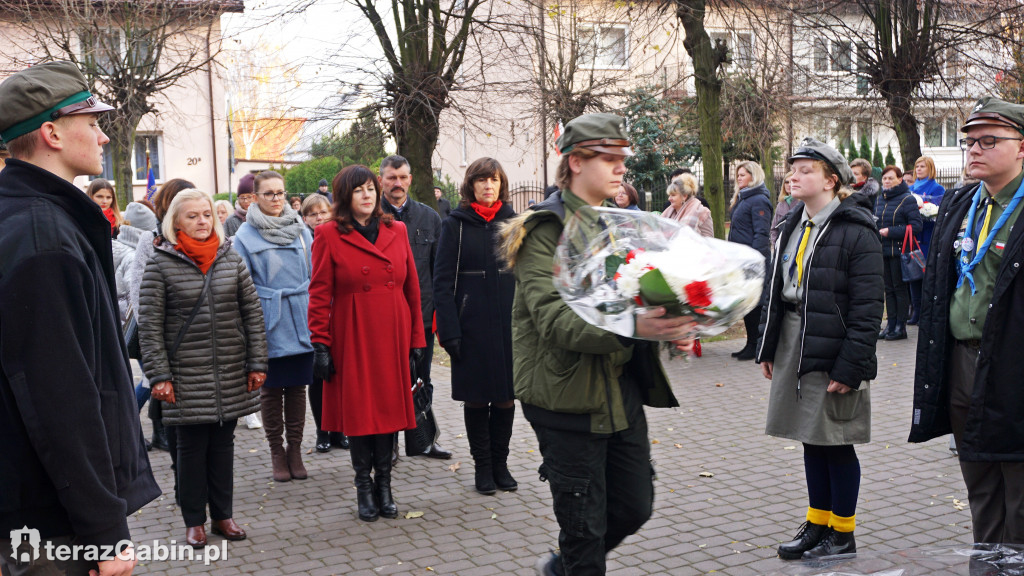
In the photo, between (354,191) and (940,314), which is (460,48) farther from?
(940,314)

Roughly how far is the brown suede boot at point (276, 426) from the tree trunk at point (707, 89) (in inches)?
333

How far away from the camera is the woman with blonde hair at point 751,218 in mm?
10906

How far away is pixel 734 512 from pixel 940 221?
7.29 feet

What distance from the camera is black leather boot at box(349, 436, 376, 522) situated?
5758 millimetres

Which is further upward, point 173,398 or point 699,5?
point 699,5

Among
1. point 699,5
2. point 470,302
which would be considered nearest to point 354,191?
point 470,302

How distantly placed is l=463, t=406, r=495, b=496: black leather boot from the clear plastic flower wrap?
320 cm

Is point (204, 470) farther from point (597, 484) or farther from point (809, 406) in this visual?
point (809, 406)

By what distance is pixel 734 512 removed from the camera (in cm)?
561

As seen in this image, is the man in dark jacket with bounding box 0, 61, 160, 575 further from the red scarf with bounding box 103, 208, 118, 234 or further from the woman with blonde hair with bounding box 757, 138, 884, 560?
the red scarf with bounding box 103, 208, 118, 234

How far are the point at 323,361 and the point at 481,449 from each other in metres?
1.29

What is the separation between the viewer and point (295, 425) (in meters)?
6.64

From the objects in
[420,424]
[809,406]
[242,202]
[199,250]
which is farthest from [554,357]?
[242,202]

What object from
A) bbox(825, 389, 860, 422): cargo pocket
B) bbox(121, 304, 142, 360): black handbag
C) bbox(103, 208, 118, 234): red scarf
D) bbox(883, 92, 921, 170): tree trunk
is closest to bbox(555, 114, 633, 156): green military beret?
bbox(825, 389, 860, 422): cargo pocket
